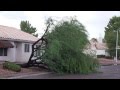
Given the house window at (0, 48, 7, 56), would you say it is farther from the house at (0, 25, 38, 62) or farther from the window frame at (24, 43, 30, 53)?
the window frame at (24, 43, 30, 53)

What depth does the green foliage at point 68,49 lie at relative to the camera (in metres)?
21.8

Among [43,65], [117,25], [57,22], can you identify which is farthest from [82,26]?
[117,25]

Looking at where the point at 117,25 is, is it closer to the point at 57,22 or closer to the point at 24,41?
the point at 24,41

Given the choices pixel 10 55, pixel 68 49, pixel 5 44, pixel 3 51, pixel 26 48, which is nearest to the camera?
pixel 68 49

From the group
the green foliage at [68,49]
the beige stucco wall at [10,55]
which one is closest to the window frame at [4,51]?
the beige stucco wall at [10,55]

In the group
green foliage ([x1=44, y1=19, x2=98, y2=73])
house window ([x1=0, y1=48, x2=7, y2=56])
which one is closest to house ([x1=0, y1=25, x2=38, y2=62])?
house window ([x1=0, y1=48, x2=7, y2=56])

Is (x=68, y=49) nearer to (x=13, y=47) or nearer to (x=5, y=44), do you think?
(x=5, y=44)

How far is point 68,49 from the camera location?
2216 cm

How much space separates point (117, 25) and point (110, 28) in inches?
106

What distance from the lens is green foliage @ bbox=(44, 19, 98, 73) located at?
21.8 meters

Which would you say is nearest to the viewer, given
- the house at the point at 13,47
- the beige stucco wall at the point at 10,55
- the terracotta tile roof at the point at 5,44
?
the terracotta tile roof at the point at 5,44

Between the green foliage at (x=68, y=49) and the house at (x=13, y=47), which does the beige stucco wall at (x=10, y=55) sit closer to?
the house at (x=13, y=47)

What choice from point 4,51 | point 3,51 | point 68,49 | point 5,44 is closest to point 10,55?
point 4,51

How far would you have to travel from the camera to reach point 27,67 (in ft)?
80.0
